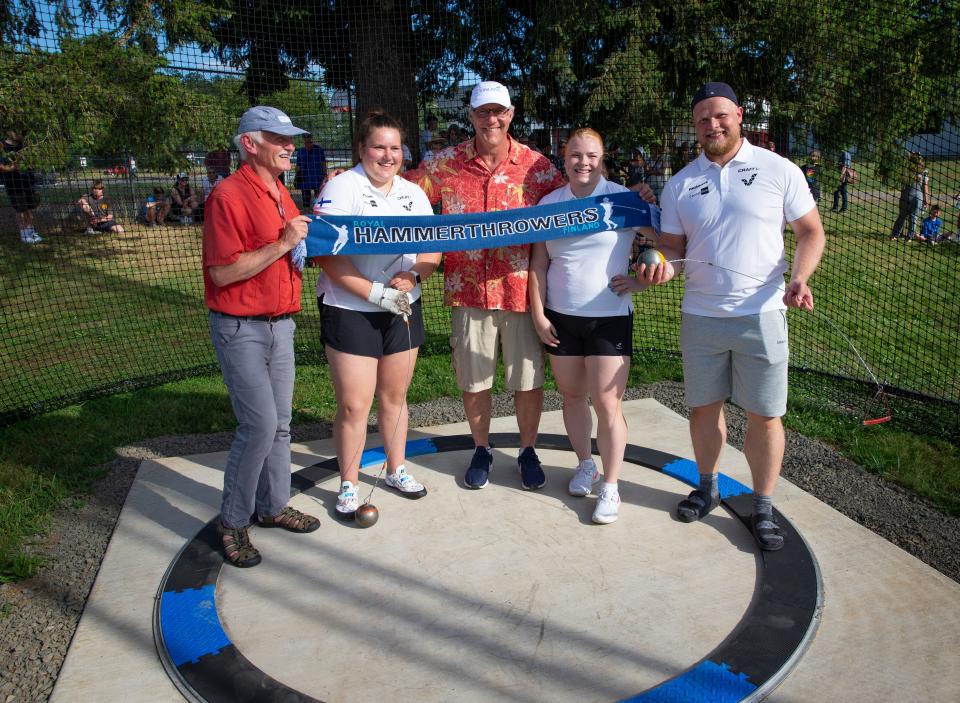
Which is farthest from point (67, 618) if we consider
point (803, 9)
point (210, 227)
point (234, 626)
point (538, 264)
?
point (803, 9)

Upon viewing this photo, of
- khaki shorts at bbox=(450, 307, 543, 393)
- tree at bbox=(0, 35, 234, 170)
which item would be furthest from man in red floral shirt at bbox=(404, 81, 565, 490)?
tree at bbox=(0, 35, 234, 170)

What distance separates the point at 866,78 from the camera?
21.1 ft

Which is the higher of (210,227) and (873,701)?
(210,227)

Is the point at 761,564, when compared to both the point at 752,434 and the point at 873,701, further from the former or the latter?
the point at 873,701

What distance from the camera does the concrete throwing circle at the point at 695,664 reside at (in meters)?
2.43

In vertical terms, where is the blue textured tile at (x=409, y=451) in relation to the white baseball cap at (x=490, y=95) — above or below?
below

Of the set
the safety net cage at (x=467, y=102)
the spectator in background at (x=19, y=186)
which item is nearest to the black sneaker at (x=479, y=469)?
the safety net cage at (x=467, y=102)

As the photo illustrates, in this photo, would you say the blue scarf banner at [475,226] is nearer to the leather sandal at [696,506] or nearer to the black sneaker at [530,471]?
the black sneaker at [530,471]

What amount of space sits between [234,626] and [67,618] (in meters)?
0.75

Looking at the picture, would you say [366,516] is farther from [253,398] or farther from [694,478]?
[694,478]

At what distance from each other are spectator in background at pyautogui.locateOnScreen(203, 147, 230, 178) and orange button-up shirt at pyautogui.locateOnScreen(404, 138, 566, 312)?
21.7ft

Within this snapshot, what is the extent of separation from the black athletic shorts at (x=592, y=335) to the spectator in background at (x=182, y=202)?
317 inches

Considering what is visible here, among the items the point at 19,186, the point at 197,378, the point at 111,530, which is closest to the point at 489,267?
the point at 111,530

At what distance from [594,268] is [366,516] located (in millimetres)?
1617
